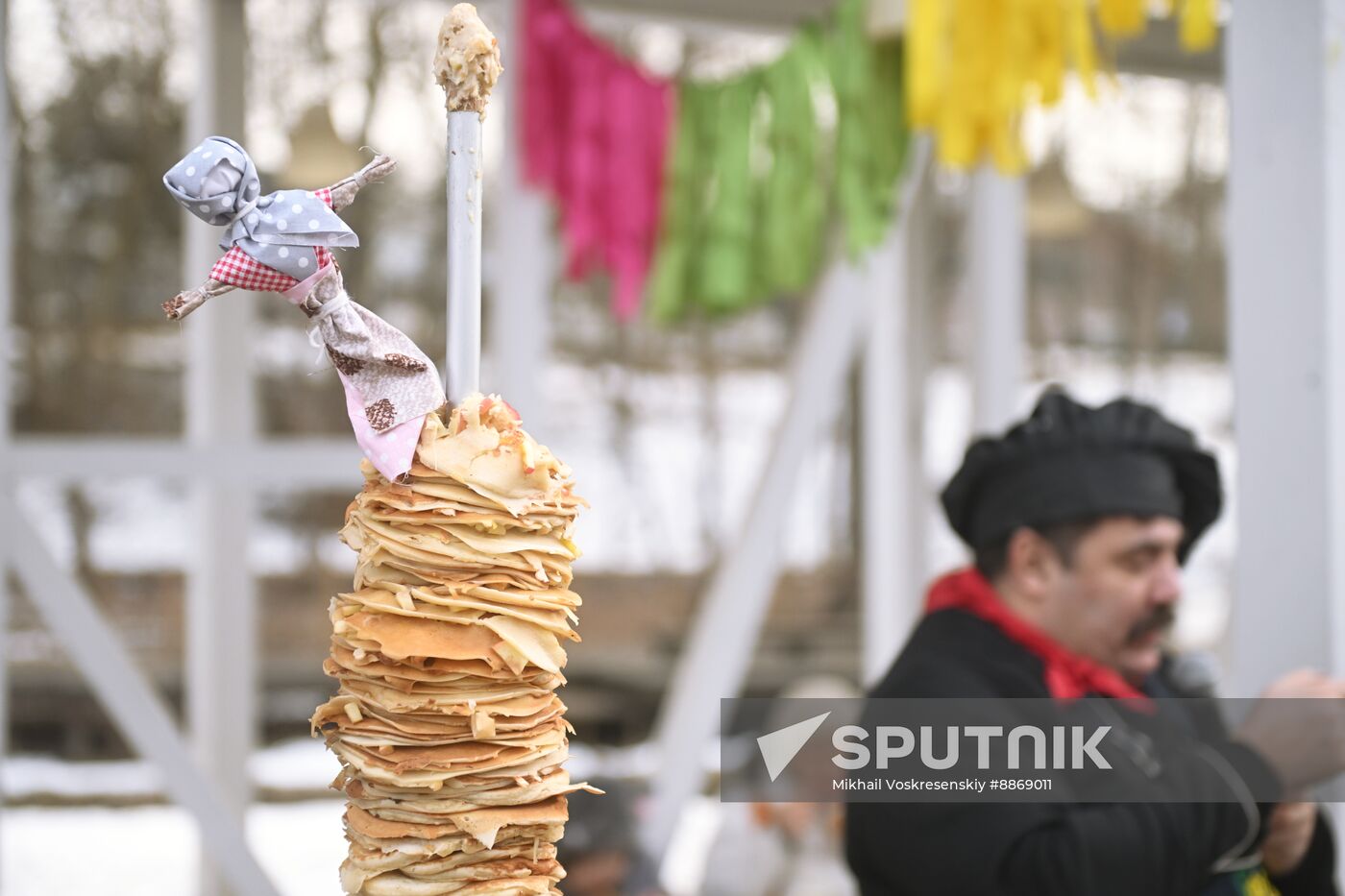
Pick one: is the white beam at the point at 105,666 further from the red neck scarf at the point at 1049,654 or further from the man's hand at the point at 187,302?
the man's hand at the point at 187,302

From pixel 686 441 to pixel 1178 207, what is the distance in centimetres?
427

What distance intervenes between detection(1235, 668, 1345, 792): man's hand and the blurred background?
1.97 meters

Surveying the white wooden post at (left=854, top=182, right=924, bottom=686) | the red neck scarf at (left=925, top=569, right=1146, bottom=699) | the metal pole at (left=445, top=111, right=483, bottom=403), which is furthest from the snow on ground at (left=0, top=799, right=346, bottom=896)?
the metal pole at (left=445, top=111, right=483, bottom=403)

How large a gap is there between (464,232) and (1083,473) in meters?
1.34

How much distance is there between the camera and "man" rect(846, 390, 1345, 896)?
169cm

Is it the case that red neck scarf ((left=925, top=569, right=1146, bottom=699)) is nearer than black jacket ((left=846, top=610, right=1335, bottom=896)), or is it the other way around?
black jacket ((left=846, top=610, right=1335, bottom=896))

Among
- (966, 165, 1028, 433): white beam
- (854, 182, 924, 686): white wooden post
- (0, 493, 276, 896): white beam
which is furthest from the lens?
(854, 182, 924, 686): white wooden post

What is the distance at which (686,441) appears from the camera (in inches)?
442

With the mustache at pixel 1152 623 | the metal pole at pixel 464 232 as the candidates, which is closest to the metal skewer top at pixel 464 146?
the metal pole at pixel 464 232

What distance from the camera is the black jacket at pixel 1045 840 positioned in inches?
65.4

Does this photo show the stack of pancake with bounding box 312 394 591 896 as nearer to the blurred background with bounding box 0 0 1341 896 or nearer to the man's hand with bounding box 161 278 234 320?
the man's hand with bounding box 161 278 234 320

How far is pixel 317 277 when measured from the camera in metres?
0.84

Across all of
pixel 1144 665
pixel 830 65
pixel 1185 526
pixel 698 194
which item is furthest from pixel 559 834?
pixel 698 194

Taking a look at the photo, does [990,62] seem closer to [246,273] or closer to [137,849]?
[246,273]
